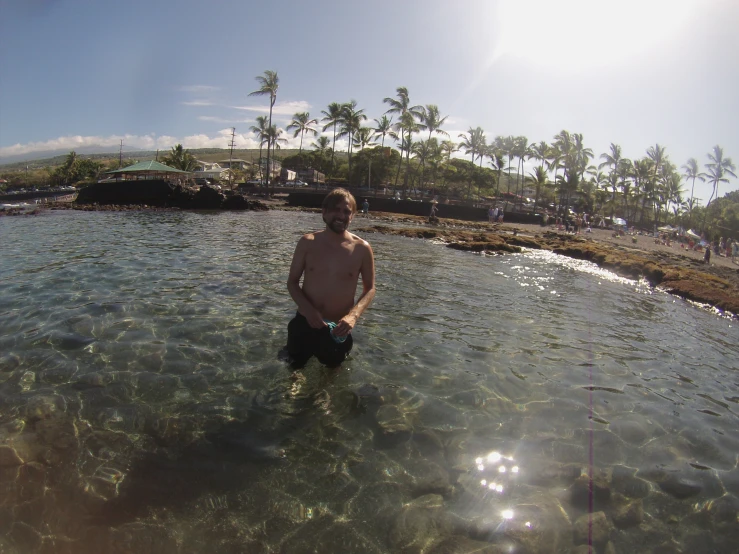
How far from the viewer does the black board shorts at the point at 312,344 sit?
413cm

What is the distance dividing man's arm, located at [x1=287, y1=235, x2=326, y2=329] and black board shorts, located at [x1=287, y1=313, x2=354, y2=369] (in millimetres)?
132

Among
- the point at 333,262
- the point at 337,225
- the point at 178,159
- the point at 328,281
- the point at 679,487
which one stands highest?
the point at 178,159

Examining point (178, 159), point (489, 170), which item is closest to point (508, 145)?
point (489, 170)

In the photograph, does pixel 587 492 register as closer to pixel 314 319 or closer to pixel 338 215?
pixel 314 319

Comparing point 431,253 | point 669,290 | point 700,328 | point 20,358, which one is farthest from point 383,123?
point 20,358

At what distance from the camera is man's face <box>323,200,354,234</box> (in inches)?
161

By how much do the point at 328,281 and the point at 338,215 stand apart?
2.29 feet

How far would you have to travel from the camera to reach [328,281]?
4254 millimetres

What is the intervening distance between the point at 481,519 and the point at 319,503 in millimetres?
1220

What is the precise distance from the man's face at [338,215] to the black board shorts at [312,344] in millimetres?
993

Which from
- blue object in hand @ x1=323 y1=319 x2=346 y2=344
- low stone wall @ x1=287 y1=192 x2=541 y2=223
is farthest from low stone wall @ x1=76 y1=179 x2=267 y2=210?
blue object in hand @ x1=323 y1=319 x2=346 y2=344

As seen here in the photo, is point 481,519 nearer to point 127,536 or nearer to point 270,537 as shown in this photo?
point 270,537

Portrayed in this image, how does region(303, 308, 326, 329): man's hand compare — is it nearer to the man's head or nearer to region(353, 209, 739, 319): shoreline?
the man's head

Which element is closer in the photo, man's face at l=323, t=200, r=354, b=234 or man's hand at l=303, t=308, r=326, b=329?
man's hand at l=303, t=308, r=326, b=329
